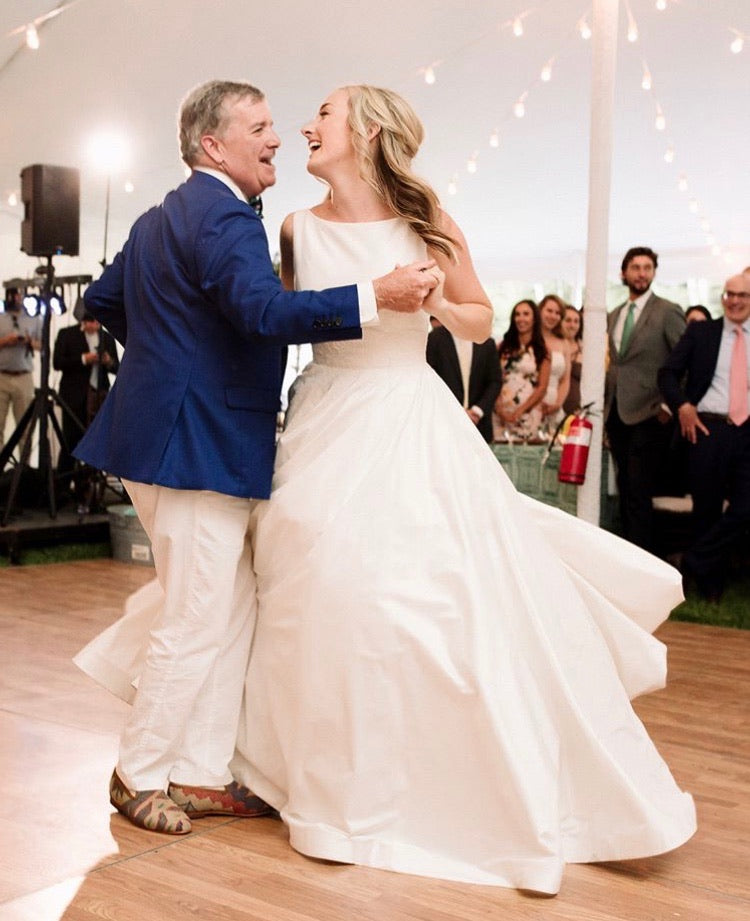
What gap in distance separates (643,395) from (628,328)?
1.17ft

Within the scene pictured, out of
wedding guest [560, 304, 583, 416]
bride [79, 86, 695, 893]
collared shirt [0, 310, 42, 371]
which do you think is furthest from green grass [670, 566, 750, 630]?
collared shirt [0, 310, 42, 371]

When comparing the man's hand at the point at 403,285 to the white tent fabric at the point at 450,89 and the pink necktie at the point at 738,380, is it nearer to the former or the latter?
the pink necktie at the point at 738,380

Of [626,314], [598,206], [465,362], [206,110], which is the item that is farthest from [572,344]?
[206,110]

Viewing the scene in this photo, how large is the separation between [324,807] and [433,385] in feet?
2.93

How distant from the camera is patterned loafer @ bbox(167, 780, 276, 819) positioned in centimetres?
224

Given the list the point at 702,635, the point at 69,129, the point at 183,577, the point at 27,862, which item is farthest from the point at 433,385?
the point at 69,129

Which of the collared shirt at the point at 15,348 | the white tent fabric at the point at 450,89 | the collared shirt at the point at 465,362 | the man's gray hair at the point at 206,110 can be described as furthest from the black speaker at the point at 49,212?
the man's gray hair at the point at 206,110

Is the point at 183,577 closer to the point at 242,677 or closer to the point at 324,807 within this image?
the point at 242,677

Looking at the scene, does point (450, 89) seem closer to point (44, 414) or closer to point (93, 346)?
point (93, 346)

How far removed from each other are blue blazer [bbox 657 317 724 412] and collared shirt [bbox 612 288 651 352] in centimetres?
33

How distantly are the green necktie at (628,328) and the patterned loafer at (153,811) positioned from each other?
402cm

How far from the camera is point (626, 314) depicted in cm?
572

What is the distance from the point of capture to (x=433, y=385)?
2389 millimetres

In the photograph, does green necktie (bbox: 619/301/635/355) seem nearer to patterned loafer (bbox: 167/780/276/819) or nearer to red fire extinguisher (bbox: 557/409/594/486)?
red fire extinguisher (bbox: 557/409/594/486)
